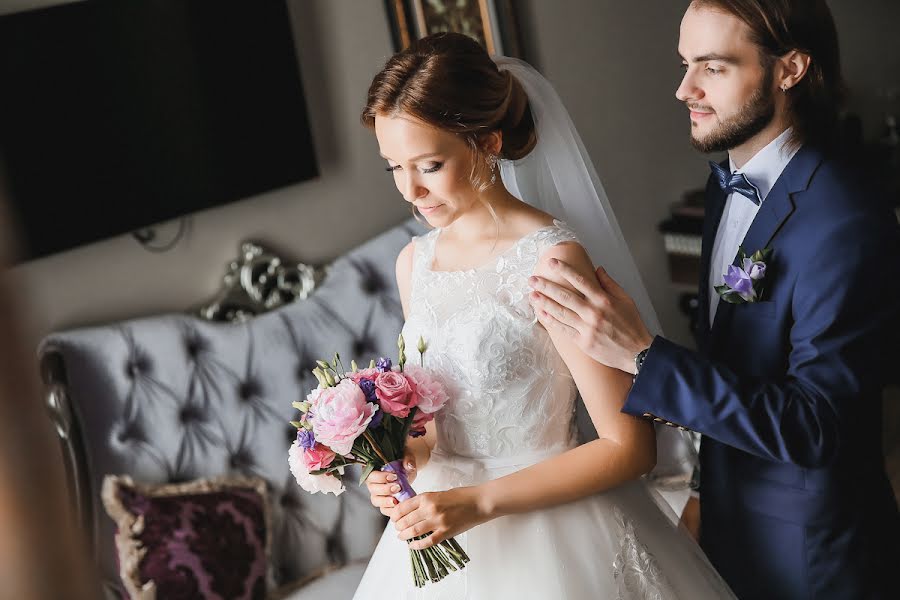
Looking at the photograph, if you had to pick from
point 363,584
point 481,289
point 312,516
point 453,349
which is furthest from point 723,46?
point 312,516

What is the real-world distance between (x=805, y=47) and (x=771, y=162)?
0.67 feet

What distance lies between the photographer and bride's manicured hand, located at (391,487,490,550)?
4.60ft

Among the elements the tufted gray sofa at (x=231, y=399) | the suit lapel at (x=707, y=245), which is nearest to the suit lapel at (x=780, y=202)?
the suit lapel at (x=707, y=245)

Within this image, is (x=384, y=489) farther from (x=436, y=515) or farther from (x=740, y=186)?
(x=740, y=186)

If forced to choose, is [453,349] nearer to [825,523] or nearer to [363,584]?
[363,584]

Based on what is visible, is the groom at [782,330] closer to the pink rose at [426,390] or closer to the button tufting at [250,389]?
the pink rose at [426,390]

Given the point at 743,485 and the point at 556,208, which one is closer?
the point at 743,485

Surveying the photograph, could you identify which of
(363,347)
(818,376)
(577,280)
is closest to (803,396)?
(818,376)

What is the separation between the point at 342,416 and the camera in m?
1.37

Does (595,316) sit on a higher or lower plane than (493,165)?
lower

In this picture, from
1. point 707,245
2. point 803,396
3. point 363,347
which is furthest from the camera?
point 363,347

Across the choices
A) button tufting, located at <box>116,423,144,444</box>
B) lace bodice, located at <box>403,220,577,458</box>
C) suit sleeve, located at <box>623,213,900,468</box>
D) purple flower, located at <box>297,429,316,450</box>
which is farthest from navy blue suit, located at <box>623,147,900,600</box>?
button tufting, located at <box>116,423,144,444</box>

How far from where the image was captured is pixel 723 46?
1.49 m

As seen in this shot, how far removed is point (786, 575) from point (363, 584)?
809 millimetres
